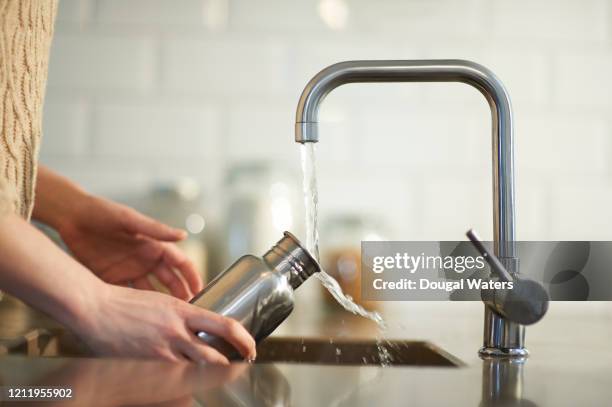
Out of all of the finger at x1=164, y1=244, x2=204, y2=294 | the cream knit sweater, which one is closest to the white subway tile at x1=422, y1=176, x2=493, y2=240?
the finger at x1=164, y1=244, x2=204, y2=294

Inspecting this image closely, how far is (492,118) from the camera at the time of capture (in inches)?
30.5

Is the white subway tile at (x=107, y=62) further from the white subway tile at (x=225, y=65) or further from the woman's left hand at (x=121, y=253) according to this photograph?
the woman's left hand at (x=121, y=253)

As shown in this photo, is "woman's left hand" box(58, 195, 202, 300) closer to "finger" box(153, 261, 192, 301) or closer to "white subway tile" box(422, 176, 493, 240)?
"finger" box(153, 261, 192, 301)

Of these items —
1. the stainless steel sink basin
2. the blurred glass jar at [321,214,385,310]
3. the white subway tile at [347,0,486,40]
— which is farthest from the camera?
the white subway tile at [347,0,486,40]

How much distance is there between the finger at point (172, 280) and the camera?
1.06 meters

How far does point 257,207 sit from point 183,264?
519 mm

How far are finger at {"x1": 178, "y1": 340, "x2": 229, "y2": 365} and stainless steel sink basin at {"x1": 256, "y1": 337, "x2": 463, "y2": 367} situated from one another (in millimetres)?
327

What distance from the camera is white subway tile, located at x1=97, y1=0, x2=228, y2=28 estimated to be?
1623mm

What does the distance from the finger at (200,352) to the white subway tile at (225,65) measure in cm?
101

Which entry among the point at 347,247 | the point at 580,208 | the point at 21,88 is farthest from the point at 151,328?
the point at 580,208

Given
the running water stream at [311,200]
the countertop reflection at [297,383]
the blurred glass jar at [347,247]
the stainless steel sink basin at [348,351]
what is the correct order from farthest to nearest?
the blurred glass jar at [347,247] < the stainless steel sink basin at [348,351] < the running water stream at [311,200] < the countertop reflection at [297,383]

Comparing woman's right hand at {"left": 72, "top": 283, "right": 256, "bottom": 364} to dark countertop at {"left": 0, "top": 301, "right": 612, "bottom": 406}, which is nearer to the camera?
dark countertop at {"left": 0, "top": 301, "right": 612, "bottom": 406}

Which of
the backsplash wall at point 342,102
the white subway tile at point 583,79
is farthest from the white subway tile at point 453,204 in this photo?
the white subway tile at point 583,79

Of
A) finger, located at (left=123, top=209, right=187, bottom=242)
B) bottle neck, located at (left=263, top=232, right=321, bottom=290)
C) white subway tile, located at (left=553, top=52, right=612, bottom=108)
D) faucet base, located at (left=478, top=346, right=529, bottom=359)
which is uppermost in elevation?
white subway tile, located at (left=553, top=52, right=612, bottom=108)
